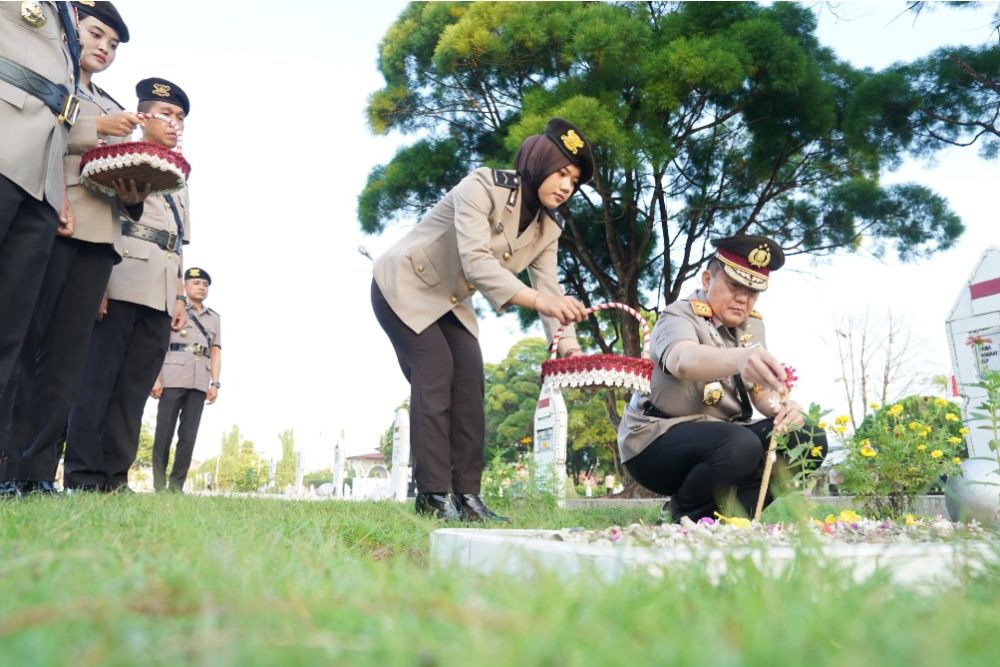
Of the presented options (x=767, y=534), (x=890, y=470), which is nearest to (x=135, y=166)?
(x=767, y=534)

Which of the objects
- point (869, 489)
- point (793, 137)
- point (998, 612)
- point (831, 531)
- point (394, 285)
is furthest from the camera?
point (793, 137)

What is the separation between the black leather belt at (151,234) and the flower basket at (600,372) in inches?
118

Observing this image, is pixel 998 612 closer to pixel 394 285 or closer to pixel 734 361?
pixel 734 361

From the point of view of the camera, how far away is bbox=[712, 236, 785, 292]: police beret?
391cm

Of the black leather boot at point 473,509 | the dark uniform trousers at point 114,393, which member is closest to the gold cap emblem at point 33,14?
the dark uniform trousers at point 114,393

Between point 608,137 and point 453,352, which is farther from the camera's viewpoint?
point 608,137

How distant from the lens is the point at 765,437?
4066 mm

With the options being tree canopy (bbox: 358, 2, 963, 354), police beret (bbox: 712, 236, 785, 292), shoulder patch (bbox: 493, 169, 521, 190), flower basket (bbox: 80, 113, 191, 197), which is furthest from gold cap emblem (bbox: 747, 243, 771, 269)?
tree canopy (bbox: 358, 2, 963, 354)

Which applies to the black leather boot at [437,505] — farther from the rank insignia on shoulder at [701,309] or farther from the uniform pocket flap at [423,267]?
the rank insignia on shoulder at [701,309]

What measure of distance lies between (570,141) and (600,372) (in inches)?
44.8

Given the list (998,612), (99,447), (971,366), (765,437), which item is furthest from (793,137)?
(998,612)

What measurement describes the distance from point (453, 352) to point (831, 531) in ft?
7.17

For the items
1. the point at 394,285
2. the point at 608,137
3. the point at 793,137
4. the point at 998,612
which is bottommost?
the point at 998,612

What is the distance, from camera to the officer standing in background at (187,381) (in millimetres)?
9250
